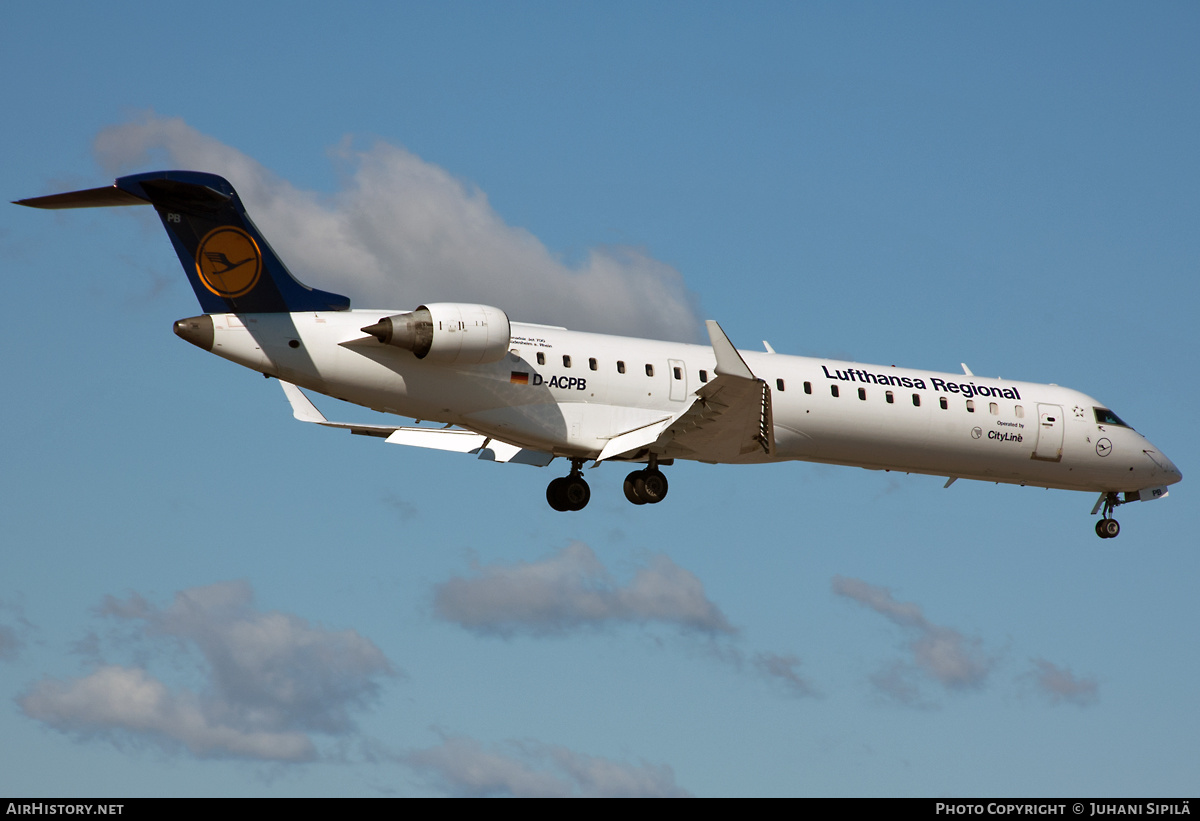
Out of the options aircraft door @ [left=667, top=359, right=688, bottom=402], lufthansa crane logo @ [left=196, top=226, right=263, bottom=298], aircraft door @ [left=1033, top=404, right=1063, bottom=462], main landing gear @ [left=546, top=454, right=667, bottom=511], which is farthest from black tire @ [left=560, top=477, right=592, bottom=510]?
aircraft door @ [left=1033, top=404, right=1063, bottom=462]

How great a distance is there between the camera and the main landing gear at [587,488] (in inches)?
1061

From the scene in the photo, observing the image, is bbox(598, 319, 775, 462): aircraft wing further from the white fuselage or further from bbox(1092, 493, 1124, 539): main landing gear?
bbox(1092, 493, 1124, 539): main landing gear

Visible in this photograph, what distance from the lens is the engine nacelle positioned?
78.4 feet

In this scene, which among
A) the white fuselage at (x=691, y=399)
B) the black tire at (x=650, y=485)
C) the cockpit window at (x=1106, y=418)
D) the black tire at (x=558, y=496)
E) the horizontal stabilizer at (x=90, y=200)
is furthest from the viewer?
the cockpit window at (x=1106, y=418)

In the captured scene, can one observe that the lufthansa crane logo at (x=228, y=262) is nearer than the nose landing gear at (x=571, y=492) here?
Yes

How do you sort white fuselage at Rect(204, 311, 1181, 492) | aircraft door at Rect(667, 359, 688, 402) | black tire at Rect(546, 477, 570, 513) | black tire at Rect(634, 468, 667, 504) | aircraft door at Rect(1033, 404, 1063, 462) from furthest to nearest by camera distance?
aircraft door at Rect(1033, 404, 1063, 462)
black tire at Rect(546, 477, 570, 513)
black tire at Rect(634, 468, 667, 504)
aircraft door at Rect(667, 359, 688, 402)
white fuselage at Rect(204, 311, 1181, 492)

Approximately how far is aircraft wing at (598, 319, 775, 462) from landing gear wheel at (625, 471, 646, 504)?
2.64ft

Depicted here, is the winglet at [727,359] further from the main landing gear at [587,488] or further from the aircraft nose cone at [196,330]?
the aircraft nose cone at [196,330]

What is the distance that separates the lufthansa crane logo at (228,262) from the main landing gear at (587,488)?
24.5 ft

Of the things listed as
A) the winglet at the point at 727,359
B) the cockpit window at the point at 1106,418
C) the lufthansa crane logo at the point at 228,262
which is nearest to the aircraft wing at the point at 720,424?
the winglet at the point at 727,359

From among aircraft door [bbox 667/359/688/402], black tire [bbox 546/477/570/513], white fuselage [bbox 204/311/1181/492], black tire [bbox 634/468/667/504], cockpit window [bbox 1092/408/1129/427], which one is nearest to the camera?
white fuselage [bbox 204/311/1181/492]

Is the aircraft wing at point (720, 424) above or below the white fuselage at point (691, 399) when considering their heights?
below

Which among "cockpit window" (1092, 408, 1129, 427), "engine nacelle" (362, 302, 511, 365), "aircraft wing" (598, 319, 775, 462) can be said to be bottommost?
"aircraft wing" (598, 319, 775, 462)
